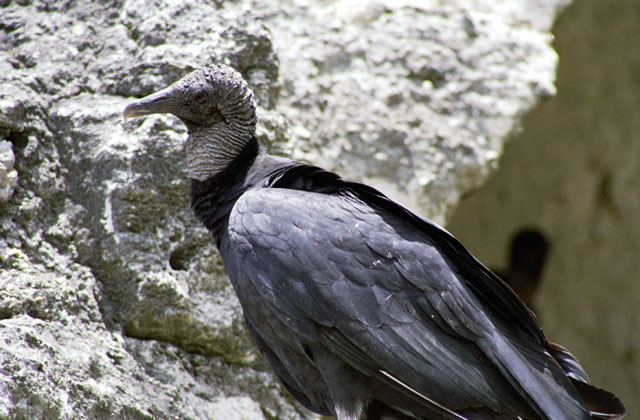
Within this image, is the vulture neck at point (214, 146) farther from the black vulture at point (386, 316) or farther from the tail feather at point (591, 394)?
the tail feather at point (591, 394)

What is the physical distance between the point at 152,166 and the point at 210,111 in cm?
39

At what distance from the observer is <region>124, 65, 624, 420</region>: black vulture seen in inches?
100

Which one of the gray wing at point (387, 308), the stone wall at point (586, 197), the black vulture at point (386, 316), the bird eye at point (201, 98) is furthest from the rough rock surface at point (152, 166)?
the stone wall at point (586, 197)

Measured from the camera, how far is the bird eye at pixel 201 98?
2.97m

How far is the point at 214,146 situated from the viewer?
302cm

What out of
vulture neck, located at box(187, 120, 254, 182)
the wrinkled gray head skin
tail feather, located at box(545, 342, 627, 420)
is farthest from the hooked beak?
tail feather, located at box(545, 342, 627, 420)

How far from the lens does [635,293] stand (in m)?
6.01

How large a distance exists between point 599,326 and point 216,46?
4123 mm

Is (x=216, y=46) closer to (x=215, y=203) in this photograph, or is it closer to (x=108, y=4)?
(x=108, y=4)

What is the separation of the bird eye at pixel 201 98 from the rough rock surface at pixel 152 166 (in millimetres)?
375

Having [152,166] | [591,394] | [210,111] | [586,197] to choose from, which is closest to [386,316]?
[591,394]

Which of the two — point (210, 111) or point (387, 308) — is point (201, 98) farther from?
point (387, 308)

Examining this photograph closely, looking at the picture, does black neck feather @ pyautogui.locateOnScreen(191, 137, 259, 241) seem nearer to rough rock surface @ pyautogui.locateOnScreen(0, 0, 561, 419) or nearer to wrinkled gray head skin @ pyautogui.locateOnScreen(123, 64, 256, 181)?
wrinkled gray head skin @ pyautogui.locateOnScreen(123, 64, 256, 181)

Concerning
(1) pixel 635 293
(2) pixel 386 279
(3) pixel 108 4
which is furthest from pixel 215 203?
(1) pixel 635 293
